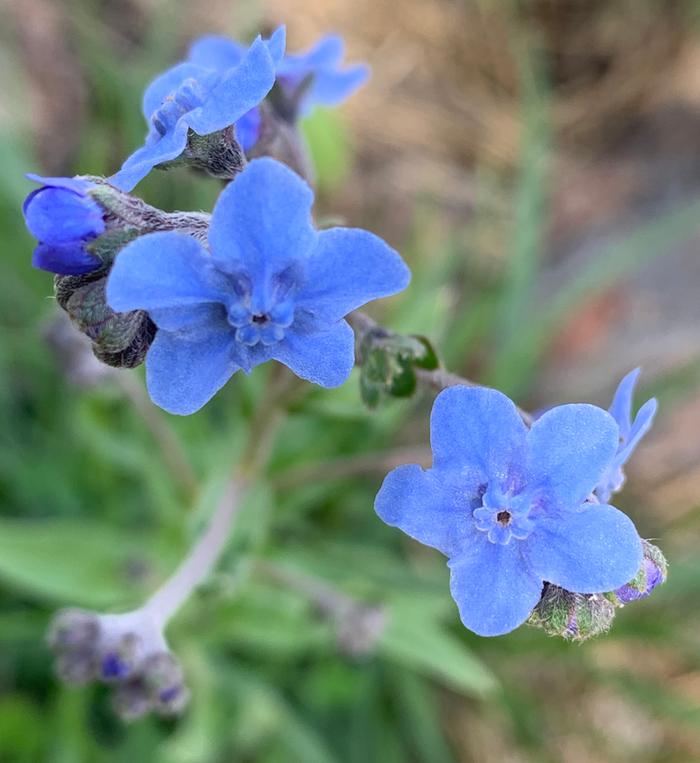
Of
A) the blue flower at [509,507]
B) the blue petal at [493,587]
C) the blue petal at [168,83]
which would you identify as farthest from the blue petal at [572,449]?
the blue petal at [168,83]

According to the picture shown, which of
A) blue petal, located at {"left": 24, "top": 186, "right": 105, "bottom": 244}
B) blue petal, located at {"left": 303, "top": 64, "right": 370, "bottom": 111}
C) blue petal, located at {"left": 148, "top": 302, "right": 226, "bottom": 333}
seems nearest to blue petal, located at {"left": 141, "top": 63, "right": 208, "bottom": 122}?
blue petal, located at {"left": 24, "top": 186, "right": 105, "bottom": 244}

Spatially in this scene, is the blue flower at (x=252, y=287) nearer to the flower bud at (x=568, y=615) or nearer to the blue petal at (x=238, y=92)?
the blue petal at (x=238, y=92)

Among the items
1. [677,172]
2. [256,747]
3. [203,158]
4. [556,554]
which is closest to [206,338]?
[203,158]

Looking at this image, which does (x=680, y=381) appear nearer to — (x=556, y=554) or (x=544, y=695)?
(x=544, y=695)

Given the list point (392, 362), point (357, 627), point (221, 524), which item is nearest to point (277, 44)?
point (392, 362)

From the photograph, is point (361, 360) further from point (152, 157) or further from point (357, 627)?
point (357, 627)

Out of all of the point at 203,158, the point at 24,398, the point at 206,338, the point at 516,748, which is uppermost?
the point at 203,158

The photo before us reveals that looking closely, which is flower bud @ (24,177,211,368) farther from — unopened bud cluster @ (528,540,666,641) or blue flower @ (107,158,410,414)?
unopened bud cluster @ (528,540,666,641)
